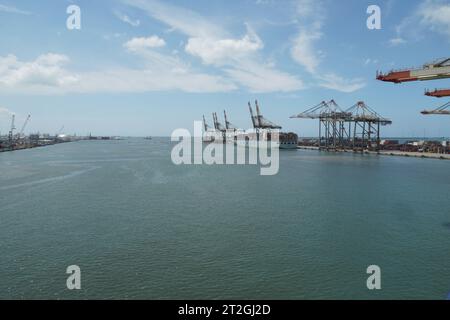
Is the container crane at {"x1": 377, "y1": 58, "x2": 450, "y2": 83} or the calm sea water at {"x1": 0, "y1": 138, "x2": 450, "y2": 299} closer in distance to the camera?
the calm sea water at {"x1": 0, "y1": 138, "x2": 450, "y2": 299}

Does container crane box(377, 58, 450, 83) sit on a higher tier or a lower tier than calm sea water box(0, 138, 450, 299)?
higher

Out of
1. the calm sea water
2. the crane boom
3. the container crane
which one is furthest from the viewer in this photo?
the crane boom

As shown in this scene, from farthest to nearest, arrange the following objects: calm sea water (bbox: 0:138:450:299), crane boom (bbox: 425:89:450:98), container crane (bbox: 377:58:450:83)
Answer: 1. crane boom (bbox: 425:89:450:98)
2. container crane (bbox: 377:58:450:83)
3. calm sea water (bbox: 0:138:450:299)

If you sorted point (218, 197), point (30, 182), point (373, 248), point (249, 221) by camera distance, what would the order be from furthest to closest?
point (30, 182), point (218, 197), point (249, 221), point (373, 248)

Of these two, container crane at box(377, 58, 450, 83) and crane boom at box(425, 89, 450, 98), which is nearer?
container crane at box(377, 58, 450, 83)
